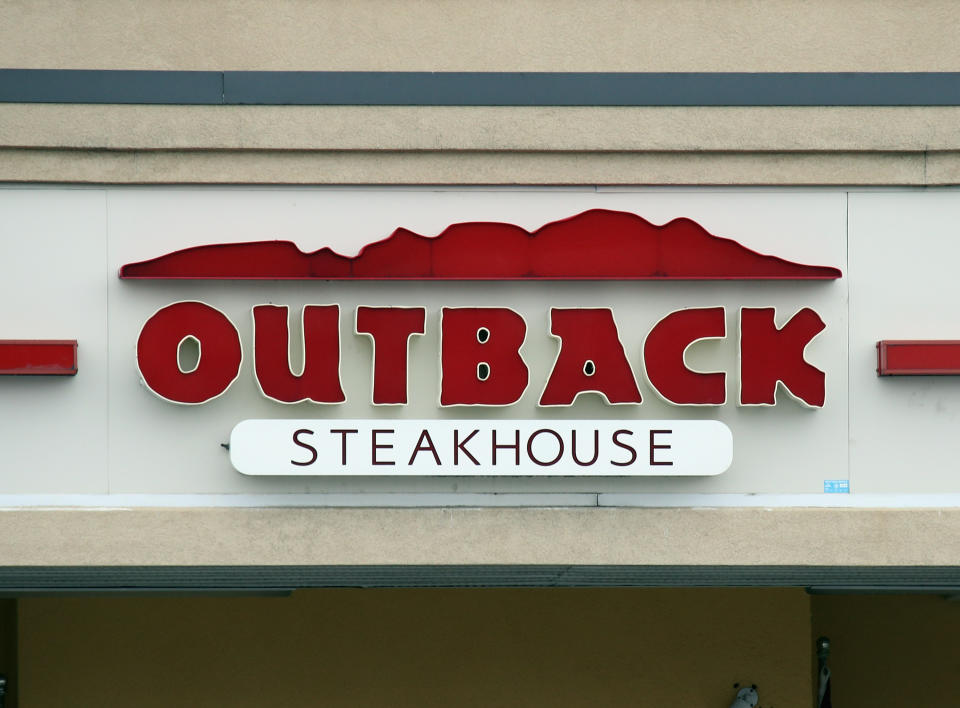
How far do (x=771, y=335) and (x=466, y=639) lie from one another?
→ 3.86 m

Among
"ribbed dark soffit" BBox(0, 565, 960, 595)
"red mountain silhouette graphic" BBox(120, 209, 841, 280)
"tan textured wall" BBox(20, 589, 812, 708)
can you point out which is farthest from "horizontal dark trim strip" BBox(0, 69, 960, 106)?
"tan textured wall" BBox(20, 589, 812, 708)

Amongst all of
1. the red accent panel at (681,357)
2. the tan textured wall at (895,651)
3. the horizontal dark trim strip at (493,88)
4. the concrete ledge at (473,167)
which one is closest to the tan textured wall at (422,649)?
the tan textured wall at (895,651)

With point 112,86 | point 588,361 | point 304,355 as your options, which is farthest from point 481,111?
point 112,86

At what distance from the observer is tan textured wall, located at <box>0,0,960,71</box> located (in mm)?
6602

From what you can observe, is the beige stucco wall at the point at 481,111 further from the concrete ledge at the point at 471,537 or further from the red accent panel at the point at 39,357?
the concrete ledge at the point at 471,537

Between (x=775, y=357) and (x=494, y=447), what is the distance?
202cm

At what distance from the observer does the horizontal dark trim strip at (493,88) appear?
6.52 metres

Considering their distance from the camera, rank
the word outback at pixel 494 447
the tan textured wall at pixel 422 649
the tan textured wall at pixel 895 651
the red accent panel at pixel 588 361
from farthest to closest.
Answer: the tan textured wall at pixel 895 651, the tan textured wall at pixel 422 649, the red accent panel at pixel 588 361, the word outback at pixel 494 447

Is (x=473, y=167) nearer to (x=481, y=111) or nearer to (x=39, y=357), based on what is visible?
(x=481, y=111)

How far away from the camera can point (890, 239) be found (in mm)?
6668

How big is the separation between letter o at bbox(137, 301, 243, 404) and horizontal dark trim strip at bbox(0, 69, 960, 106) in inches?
57.6

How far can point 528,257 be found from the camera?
21.4 feet

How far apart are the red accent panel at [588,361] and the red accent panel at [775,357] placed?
79cm

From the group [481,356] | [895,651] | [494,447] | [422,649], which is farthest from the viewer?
[895,651]
